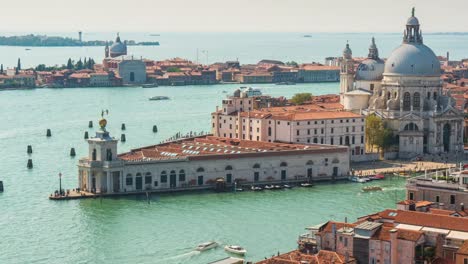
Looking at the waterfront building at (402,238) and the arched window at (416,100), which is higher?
the arched window at (416,100)

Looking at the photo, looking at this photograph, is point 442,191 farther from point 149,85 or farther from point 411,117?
point 149,85

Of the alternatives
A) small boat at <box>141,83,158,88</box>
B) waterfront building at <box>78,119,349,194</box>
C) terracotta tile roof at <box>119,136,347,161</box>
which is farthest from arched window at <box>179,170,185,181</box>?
small boat at <box>141,83,158,88</box>

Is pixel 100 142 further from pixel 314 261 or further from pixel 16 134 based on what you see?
pixel 16 134

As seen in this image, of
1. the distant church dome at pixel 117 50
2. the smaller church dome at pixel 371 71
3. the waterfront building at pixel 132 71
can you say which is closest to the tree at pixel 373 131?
the smaller church dome at pixel 371 71

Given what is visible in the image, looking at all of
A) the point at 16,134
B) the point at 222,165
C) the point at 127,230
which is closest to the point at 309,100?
the point at 16,134

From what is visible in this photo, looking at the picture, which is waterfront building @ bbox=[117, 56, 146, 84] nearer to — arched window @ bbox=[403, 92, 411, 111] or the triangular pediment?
arched window @ bbox=[403, 92, 411, 111]

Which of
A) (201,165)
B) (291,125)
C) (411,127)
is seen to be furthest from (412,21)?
(201,165)

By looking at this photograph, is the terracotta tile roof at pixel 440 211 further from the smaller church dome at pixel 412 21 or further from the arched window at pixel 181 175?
the smaller church dome at pixel 412 21
